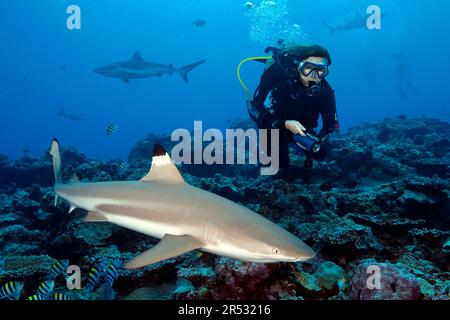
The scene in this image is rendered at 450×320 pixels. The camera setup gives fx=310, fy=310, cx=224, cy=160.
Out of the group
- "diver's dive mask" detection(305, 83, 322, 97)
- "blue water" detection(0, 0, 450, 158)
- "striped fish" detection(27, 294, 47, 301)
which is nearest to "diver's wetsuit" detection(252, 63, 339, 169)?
"diver's dive mask" detection(305, 83, 322, 97)

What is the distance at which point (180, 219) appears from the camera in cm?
305

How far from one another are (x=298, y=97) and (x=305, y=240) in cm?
332

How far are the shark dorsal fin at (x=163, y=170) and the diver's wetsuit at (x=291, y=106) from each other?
11.3 feet

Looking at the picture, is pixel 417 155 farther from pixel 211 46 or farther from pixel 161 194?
pixel 211 46

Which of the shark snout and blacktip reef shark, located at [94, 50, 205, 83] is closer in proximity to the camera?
the shark snout

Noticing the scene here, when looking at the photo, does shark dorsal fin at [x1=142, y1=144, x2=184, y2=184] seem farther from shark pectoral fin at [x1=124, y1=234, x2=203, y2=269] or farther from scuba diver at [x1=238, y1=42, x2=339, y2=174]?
scuba diver at [x1=238, y1=42, x2=339, y2=174]

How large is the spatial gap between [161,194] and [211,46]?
192m

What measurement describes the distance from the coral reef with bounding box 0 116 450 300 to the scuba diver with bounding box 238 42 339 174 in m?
1.19

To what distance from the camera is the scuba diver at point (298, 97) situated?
6.32m

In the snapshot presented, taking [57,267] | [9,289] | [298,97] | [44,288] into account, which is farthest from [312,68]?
[9,289]

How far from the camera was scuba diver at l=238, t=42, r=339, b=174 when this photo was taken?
6.32 meters

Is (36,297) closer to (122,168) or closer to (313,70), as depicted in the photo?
(313,70)
